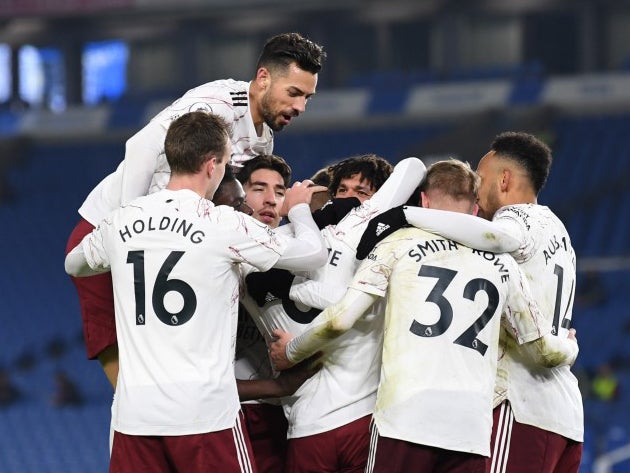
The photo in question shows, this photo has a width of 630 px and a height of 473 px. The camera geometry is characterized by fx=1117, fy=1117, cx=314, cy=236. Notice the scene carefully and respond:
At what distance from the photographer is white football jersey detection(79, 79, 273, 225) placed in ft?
13.6

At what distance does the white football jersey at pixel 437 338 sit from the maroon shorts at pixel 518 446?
1.11 feet

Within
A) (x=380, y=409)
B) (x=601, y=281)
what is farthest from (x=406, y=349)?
(x=601, y=281)

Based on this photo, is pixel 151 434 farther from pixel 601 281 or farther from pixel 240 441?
pixel 601 281

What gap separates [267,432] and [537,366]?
111 cm

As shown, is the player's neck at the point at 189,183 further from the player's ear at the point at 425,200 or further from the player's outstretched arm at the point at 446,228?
the player's ear at the point at 425,200

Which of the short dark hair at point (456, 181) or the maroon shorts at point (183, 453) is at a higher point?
the short dark hair at point (456, 181)

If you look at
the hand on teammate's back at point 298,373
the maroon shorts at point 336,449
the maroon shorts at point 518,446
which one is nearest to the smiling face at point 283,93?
the hand on teammate's back at point 298,373

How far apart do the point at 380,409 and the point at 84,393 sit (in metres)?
14.8

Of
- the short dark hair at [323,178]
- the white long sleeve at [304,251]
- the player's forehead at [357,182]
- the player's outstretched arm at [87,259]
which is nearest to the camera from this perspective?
the white long sleeve at [304,251]

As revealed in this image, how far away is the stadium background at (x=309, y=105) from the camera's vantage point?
1925 cm

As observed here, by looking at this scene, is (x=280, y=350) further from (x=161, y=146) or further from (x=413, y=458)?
(x=161, y=146)

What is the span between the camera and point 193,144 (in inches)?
151

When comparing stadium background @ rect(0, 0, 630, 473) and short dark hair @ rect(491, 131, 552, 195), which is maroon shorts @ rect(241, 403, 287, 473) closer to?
short dark hair @ rect(491, 131, 552, 195)

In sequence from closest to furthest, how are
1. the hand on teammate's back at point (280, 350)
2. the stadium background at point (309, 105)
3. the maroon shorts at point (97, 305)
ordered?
the hand on teammate's back at point (280, 350) → the maroon shorts at point (97, 305) → the stadium background at point (309, 105)
